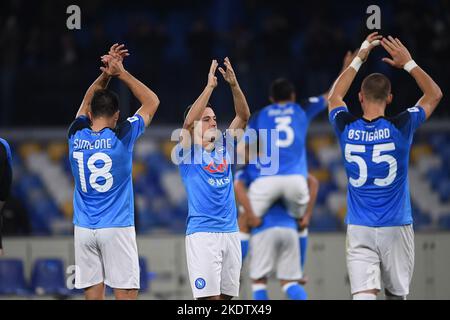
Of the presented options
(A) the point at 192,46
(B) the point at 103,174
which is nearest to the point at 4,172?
(B) the point at 103,174

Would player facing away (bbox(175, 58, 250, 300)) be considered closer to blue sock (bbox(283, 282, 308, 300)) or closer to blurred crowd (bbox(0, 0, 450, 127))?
blue sock (bbox(283, 282, 308, 300))

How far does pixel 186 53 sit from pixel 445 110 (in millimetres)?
6614

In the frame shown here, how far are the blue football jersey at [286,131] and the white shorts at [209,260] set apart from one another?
3.23m

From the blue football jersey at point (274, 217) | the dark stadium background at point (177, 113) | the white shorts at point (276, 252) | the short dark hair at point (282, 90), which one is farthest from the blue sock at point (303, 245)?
the short dark hair at point (282, 90)

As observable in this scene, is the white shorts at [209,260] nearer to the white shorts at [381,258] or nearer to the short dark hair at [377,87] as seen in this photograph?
the white shorts at [381,258]

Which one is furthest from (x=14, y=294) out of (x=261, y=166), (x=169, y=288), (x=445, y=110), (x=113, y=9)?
(x=113, y=9)

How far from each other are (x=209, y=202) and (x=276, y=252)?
3.43 meters

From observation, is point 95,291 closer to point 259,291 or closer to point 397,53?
point 259,291

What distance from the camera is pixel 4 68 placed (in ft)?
59.0

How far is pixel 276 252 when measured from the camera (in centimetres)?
1265

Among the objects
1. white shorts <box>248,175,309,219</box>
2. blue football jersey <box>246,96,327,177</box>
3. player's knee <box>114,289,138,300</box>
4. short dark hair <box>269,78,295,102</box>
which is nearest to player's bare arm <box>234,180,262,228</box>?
white shorts <box>248,175,309,219</box>

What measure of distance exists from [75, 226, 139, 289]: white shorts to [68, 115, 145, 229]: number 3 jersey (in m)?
0.09

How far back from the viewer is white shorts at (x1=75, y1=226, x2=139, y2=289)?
30.5ft

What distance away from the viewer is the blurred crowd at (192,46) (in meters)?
16.5
